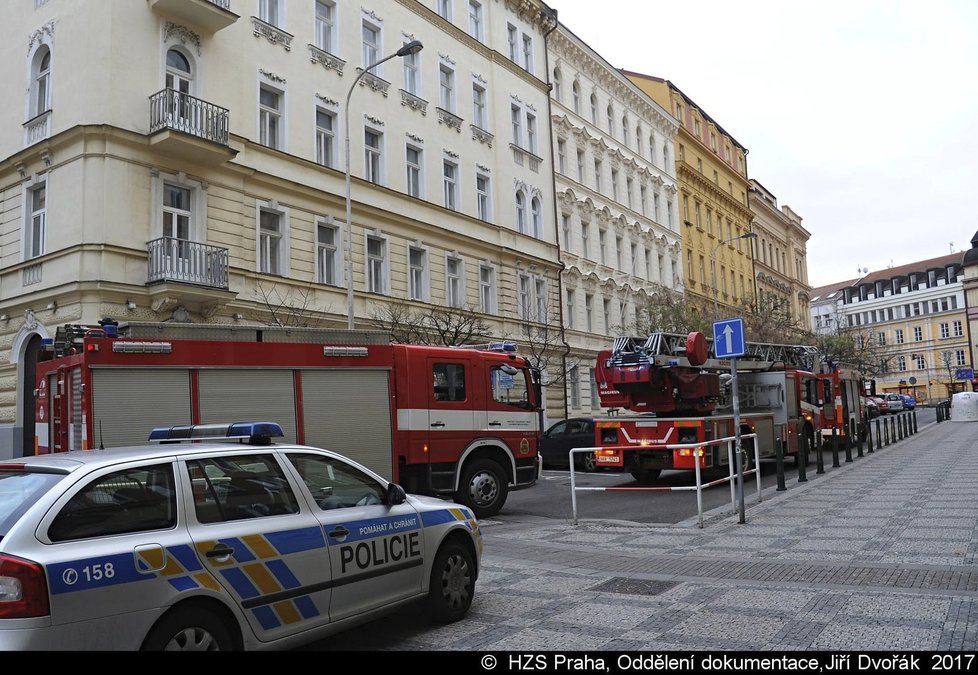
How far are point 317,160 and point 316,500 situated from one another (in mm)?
19292

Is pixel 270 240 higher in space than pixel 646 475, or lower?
higher

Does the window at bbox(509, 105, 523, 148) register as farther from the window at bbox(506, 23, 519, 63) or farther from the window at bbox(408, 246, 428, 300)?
the window at bbox(408, 246, 428, 300)

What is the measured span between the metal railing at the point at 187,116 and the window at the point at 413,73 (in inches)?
351

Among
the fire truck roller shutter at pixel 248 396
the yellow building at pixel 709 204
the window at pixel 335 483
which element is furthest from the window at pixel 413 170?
the window at pixel 335 483

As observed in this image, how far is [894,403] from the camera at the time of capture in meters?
57.4

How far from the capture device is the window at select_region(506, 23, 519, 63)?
110 feet

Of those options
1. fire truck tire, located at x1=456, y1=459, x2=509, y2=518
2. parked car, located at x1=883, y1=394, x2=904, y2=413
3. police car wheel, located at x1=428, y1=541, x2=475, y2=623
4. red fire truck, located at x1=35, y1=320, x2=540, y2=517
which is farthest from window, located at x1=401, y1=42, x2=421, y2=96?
parked car, located at x1=883, y1=394, x2=904, y2=413

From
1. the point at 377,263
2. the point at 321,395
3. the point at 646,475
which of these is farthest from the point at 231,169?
the point at 646,475

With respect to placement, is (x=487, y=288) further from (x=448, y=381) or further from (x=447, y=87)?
(x=448, y=381)

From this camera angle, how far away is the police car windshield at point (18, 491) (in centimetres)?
406

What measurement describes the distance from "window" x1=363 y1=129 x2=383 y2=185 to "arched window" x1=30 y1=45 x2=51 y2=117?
28.5 feet

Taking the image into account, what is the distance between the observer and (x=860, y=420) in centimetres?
2572

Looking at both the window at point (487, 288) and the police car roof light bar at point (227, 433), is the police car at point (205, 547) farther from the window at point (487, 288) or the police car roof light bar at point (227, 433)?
the window at point (487, 288)

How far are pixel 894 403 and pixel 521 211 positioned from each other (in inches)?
1498
